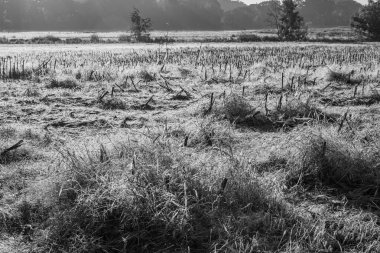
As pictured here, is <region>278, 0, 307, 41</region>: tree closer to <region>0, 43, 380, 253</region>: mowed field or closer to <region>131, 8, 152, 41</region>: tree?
<region>131, 8, 152, 41</region>: tree

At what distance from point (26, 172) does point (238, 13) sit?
19244 cm

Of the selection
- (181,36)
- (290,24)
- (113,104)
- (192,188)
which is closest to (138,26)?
(181,36)

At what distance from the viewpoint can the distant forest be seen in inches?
5492

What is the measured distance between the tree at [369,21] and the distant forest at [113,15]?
7614 cm

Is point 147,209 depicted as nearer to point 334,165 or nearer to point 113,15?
point 334,165

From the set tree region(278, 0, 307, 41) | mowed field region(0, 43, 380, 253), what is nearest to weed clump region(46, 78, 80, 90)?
mowed field region(0, 43, 380, 253)

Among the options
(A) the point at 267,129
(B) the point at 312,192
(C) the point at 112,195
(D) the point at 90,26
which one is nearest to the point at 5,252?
(C) the point at 112,195

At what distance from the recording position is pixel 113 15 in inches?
6737

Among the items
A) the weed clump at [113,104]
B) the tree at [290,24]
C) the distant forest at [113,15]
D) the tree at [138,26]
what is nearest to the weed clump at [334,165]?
the weed clump at [113,104]

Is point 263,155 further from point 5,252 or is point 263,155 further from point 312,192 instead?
point 5,252

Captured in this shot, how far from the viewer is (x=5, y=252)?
11.8 feet

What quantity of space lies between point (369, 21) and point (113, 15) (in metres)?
130

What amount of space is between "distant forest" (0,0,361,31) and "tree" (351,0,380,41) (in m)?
76.1

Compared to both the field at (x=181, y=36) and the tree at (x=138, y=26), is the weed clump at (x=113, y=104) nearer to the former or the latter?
the field at (x=181, y=36)
